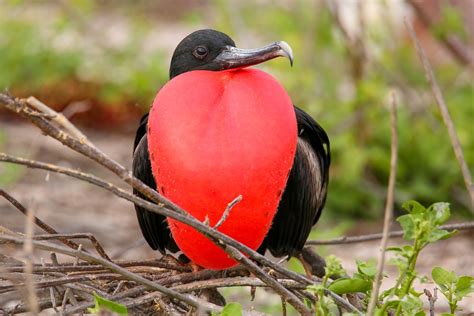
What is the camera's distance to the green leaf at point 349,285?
5.76 feet

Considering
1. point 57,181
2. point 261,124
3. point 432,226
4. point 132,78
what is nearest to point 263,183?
point 261,124

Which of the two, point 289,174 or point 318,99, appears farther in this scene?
point 318,99

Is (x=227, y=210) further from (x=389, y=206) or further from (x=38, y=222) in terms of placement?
(x=38, y=222)

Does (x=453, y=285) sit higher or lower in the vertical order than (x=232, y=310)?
lower

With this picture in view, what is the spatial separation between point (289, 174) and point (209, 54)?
0.96 ft

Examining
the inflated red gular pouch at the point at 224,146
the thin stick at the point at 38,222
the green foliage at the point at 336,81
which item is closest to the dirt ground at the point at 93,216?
the green foliage at the point at 336,81

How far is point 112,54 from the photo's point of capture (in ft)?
19.5

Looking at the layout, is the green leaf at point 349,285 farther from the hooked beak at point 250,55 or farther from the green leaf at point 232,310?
the hooked beak at point 250,55

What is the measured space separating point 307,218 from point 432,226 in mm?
514

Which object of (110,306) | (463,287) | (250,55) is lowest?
(463,287)

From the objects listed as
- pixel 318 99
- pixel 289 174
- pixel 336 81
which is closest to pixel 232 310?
pixel 289 174

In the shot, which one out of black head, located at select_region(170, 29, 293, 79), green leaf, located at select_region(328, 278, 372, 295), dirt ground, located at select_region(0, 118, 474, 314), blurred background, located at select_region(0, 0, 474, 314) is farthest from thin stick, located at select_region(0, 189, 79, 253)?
blurred background, located at select_region(0, 0, 474, 314)

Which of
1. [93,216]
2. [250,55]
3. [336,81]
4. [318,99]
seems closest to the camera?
[250,55]

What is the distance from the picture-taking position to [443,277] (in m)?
1.86
